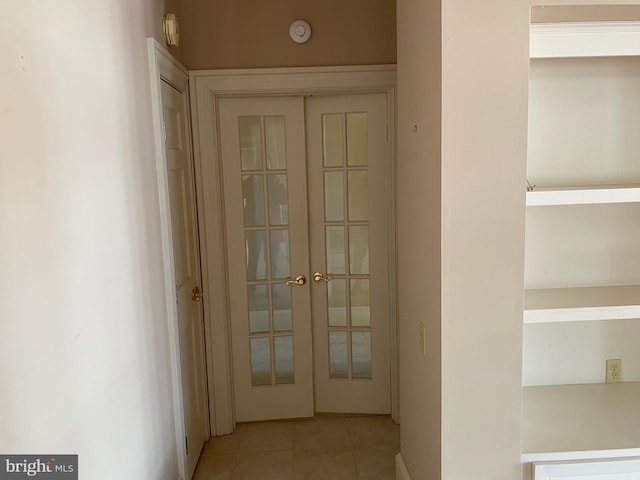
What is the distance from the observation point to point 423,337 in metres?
2.01

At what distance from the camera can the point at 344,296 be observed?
3.19 m

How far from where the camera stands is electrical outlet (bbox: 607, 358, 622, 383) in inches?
88.0

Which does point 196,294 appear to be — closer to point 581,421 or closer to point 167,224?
point 167,224

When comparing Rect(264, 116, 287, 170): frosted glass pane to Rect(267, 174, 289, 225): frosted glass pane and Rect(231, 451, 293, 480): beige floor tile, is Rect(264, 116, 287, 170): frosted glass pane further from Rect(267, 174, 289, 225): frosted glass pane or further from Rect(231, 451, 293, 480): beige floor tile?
Rect(231, 451, 293, 480): beige floor tile

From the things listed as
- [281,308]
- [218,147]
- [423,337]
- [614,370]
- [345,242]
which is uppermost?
[218,147]

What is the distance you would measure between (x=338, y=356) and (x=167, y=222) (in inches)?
61.7

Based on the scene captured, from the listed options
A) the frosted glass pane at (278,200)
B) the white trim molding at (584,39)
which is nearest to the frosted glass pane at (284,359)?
the frosted glass pane at (278,200)

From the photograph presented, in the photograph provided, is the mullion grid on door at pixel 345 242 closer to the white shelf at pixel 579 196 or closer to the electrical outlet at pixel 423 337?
the electrical outlet at pixel 423 337

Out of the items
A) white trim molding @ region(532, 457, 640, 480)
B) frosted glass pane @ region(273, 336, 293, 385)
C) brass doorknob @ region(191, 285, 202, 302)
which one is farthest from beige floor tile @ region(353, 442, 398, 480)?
brass doorknob @ region(191, 285, 202, 302)

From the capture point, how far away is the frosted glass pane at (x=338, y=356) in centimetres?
Result: 324

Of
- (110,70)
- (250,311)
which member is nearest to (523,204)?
(110,70)

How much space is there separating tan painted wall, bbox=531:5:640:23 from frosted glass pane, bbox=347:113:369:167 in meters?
1.32

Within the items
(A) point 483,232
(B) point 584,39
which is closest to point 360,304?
(A) point 483,232

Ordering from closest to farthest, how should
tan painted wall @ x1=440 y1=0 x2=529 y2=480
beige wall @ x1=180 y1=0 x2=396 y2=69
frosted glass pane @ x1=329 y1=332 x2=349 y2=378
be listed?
1. tan painted wall @ x1=440 y1=0 x2=529 y2=480
2. beige wall @ x1=180 y1=0 x2=396 y2=69
3. frosted glass pane @ x1=329 y1=332 x2=349 y2=378
